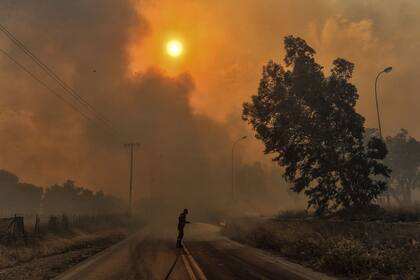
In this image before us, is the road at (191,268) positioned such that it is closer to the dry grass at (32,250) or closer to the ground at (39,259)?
the ground at (39,259)

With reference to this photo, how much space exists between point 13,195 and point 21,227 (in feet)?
648

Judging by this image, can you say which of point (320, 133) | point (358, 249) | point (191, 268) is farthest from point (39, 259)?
point (320, 133)

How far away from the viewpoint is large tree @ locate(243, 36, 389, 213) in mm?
35969

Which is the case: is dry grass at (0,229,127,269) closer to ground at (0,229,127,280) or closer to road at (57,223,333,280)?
ground at (0,229,127,280)

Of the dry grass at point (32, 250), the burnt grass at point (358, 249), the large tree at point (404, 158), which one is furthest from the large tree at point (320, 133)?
the large tree at point (404, 158)

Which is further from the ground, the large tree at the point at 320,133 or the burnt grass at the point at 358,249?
the large tree at the point at 320,133

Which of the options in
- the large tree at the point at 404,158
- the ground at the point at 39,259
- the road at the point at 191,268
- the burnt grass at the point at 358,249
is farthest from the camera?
the large tree at the point at 404,158

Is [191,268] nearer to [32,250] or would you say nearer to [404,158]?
[32,250]

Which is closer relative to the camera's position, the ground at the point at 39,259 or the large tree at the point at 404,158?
the ground at the point at 39,259

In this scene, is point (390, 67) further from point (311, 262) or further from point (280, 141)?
point (311, 262)

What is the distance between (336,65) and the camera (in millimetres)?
37938

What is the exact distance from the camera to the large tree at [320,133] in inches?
1416

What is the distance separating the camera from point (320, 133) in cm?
3612

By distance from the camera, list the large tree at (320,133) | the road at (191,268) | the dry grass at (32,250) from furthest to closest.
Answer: the large tree at (320,133) → the dry grass at (32,250) → the road at (191,268)
